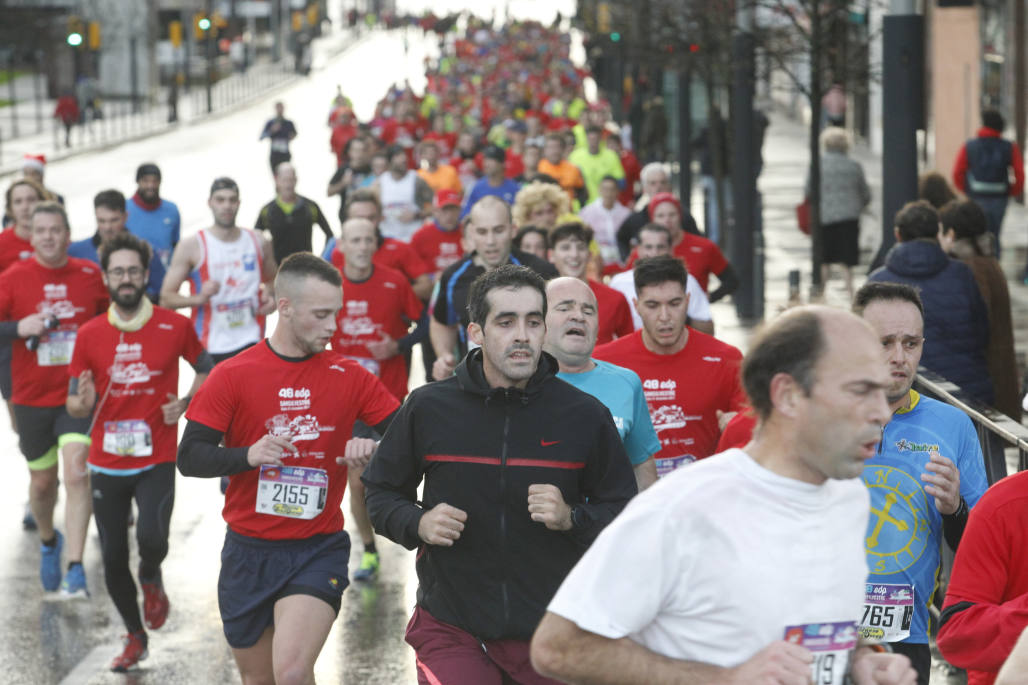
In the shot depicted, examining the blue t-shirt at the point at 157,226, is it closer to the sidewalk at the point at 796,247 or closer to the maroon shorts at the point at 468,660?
the sidewalk at the point at 796,247

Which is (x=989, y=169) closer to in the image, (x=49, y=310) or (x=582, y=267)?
(x=582, y=267)

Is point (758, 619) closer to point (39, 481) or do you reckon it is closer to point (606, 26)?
point (39, 481)

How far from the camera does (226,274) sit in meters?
11.2

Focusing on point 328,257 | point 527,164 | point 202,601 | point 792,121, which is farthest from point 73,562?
point 792,121

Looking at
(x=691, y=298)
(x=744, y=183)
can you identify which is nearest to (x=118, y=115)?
(x=744, y=183)

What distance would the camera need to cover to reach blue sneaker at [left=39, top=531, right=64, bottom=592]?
9.63m

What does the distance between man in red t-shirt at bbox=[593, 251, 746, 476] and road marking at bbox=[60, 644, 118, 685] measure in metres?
2.81

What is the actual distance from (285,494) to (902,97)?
6.66m

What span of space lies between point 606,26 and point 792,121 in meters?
12.4

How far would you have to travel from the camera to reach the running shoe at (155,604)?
8.58 m

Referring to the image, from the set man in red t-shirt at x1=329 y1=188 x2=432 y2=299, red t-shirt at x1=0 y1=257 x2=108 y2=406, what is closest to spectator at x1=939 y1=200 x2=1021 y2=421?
man in red t-shirt at x1=329 y1=188 x2=432 y2=299

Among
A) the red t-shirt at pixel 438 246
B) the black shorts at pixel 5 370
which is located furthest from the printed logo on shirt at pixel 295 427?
the red t-shirt at pixel 438 246

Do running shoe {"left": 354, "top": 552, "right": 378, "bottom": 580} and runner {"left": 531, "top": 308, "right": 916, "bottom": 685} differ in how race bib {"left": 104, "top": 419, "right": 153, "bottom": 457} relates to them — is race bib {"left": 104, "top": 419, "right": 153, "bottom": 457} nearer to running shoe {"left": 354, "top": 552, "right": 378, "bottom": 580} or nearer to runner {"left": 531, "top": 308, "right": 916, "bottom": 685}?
running shoe {"left": 354, "top": 552, "right": 378, "bottom": 580}

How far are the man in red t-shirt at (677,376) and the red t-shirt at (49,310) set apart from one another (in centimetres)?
389
